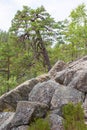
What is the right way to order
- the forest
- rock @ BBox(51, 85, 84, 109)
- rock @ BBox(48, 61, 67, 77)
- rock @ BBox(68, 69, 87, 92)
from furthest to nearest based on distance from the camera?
the forest
rock @ BBox(48, 61, 67, 77)
rock @ BBox(68, 69, 87, 92)
rock @ BBox(51, 85, 84, 109)

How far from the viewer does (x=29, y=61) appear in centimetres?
3438

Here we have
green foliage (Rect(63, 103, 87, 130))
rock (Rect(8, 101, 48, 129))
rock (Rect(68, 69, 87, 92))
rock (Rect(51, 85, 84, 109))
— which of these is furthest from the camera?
rock (Rect(68, 69, 87, 92))

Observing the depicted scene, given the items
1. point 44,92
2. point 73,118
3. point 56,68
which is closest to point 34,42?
point 56,68

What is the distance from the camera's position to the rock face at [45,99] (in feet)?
49.5

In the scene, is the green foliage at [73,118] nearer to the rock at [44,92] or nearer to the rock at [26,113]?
the rock at [26,113]

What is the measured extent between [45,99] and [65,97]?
44.1 inches

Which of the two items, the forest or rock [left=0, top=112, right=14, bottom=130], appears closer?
rock [left=0, top=112, right=14, bottom=130]

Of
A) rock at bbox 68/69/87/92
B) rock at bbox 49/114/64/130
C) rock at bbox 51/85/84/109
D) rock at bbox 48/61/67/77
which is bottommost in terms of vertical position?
rock at bbox 49/114/64/130

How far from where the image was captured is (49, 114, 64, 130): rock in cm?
1389

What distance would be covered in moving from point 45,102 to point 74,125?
465 centimetres

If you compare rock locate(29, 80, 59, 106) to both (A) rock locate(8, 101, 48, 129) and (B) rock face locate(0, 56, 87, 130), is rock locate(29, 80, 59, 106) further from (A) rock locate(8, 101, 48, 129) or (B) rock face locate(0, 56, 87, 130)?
(A) rock locate(8, 101, 48, 129)

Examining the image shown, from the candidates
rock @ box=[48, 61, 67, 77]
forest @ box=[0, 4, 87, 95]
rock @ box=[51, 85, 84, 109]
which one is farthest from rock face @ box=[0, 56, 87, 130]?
forest @ box=[0, 4, 87, 95]

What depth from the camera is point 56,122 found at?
14.2m

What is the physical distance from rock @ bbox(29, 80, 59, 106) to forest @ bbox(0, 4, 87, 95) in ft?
42.3
